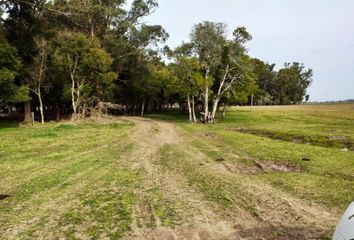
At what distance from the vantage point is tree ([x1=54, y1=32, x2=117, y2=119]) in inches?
1535

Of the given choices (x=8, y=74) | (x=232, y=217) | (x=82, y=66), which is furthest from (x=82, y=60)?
(x=232, y=217)

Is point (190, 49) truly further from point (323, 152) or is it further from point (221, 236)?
point (221, 236)

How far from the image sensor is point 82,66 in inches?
1588

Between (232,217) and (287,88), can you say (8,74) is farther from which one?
(287,88)

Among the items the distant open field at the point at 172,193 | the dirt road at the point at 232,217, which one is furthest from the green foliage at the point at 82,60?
the dirt road at the point at 232,217

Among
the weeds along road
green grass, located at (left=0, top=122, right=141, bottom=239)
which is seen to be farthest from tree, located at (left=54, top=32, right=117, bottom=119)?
the weeds along road

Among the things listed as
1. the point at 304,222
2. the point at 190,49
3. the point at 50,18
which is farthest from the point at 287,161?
the point at 50,18

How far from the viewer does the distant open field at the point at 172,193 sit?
7078 mm

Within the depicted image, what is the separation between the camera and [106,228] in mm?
7047

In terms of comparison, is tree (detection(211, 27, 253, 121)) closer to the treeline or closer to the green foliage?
the treeline

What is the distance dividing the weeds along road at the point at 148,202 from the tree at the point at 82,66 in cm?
2550

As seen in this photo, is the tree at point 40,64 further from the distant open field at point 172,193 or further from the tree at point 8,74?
the distant open field at point 172,193

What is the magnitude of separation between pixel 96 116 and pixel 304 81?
135649mm

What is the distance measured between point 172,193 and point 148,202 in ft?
3.37
